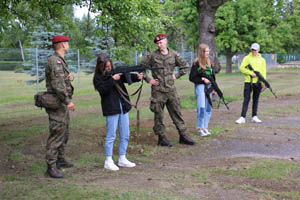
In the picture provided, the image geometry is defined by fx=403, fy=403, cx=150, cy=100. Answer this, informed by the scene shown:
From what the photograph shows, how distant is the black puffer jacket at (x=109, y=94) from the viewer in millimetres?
6195

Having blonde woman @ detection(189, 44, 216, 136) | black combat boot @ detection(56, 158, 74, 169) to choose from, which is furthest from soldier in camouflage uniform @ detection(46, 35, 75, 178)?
blonde woman @ detection(189, 44, 216, 136)

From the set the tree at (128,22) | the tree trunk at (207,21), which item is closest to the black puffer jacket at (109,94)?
the tree at (128,22)

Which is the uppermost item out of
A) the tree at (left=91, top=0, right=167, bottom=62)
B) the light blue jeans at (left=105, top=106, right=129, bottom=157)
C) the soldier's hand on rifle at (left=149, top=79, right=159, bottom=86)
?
the tree at (left=91, top=0, right=167, bottom=62)

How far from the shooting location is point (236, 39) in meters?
37.9

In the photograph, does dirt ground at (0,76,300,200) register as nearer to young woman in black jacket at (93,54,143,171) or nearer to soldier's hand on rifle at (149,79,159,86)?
young woman in black jacket at (93,54,143,171)

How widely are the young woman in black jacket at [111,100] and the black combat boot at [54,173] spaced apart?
815 mm

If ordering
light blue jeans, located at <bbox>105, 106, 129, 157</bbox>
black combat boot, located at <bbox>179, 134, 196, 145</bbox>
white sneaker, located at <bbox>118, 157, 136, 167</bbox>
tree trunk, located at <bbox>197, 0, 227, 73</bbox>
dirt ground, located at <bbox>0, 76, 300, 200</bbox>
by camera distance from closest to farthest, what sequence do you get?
dirt ground, located at <bbox>0, 76, 300, 200</bbox>
light blue jeans, located at <bbox>105, 106, 129, 157</bbox>
white sneaker, located at <bbox>118, 157, 136, 167</bbox>
black combat boot, located at <bbox>179, 134, 196, 145</bbox>
tree trunk, located at <bbox>197, 0, 227, 73</bbox>

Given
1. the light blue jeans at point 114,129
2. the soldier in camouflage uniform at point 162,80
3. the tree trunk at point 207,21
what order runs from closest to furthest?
the light blue jeans at point 114,129 < the soldier in camouflage uniform at point 162,80 < the tree trunk at point 207,21

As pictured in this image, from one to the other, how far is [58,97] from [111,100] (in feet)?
2.77

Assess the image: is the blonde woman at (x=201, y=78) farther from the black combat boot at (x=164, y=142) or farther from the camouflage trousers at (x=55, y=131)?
the camouflage trousers at (x=55, y=131)

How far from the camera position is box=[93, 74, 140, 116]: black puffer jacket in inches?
244

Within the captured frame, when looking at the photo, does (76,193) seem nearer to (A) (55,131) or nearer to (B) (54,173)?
(B) (54,173)

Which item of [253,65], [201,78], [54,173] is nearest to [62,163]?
[54,173]

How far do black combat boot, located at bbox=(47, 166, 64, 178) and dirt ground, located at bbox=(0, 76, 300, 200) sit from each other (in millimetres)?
156
